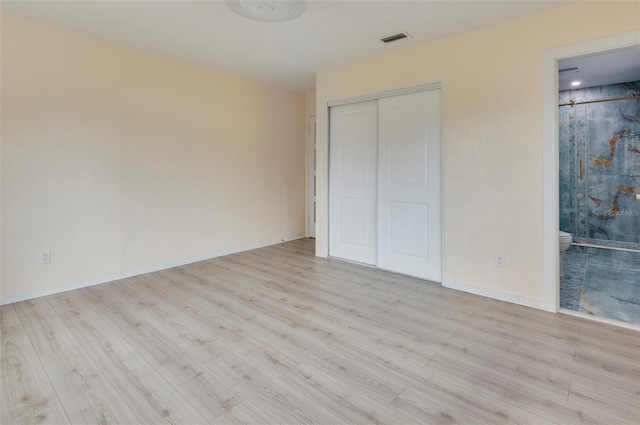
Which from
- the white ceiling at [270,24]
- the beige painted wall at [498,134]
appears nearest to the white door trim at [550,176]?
the beige painted wall at [498,134]

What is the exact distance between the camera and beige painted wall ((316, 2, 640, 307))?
2551 mm

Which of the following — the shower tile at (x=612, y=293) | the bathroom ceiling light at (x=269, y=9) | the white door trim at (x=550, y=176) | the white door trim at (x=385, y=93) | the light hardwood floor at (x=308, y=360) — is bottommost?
the light hardwood floor at (x=308, y=360)

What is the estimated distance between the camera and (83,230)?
3186mm

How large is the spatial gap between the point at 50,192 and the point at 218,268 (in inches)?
71.1

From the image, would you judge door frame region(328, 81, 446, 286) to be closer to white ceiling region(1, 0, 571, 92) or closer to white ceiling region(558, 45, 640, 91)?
white ceiling region(1, 0, 571, 92)

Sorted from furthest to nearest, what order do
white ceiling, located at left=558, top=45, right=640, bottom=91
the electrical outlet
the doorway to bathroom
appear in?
1. the doorway to bathroom
2. white ceiling, located at left=558, top=45, right=640, bottom=91
3. the electrical outlet

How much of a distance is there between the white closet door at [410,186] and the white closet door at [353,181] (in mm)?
174

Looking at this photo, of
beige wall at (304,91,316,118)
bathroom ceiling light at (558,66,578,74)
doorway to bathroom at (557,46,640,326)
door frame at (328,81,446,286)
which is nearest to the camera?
door frame at (328,81,446,286)

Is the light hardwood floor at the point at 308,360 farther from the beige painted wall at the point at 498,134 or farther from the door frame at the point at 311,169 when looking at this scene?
the door frame at the point at 311,169

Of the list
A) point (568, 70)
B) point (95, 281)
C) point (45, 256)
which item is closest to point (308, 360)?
point (95, 281)

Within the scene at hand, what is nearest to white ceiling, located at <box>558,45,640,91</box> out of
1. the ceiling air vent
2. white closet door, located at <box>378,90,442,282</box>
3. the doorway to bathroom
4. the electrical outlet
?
the doorway to bathroom

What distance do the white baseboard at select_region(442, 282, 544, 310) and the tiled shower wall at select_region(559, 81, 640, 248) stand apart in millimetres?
3342

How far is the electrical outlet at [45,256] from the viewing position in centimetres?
295

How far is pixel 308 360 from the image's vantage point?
192 centimetres
